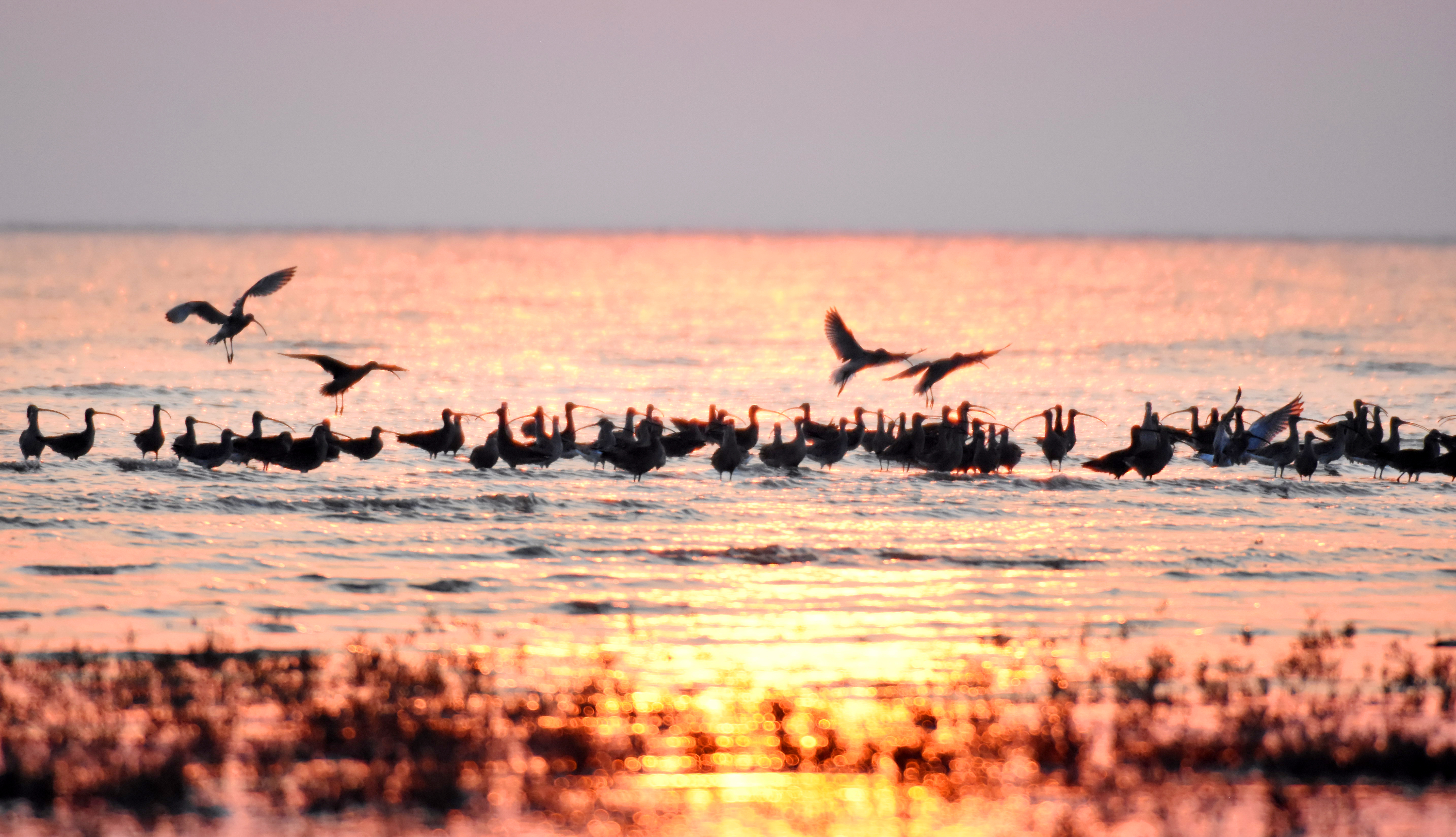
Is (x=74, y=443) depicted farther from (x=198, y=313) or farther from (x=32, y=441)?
(x=198, y=313)

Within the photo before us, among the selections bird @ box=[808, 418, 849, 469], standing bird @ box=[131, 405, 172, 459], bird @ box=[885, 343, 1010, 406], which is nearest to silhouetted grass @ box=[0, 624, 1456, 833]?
bird @ box=[885, 343, 1010, 406]

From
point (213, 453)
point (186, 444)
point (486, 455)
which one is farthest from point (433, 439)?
point (186, 444)

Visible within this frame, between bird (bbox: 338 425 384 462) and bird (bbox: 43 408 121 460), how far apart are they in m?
3.46

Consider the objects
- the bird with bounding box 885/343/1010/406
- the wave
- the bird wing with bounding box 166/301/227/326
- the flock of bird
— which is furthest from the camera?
the flock of bird

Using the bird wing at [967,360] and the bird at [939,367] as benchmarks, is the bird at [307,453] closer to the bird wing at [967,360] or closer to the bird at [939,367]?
the bird at [939,367]

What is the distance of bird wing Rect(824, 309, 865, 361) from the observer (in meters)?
22.4

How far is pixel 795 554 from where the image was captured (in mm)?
16359

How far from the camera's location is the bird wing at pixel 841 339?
73.4 ft

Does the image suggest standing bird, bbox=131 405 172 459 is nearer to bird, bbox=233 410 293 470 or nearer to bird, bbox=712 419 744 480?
bird, bbox=233 410 293 470

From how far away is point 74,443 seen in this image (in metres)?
22.6

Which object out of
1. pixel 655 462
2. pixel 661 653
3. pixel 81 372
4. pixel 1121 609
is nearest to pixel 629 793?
pixel 661 653

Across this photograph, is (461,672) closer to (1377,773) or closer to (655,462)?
(1377,773)

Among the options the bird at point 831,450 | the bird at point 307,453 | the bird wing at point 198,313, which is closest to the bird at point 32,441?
the bird wing at point 198,313

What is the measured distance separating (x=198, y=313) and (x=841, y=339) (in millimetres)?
8824
